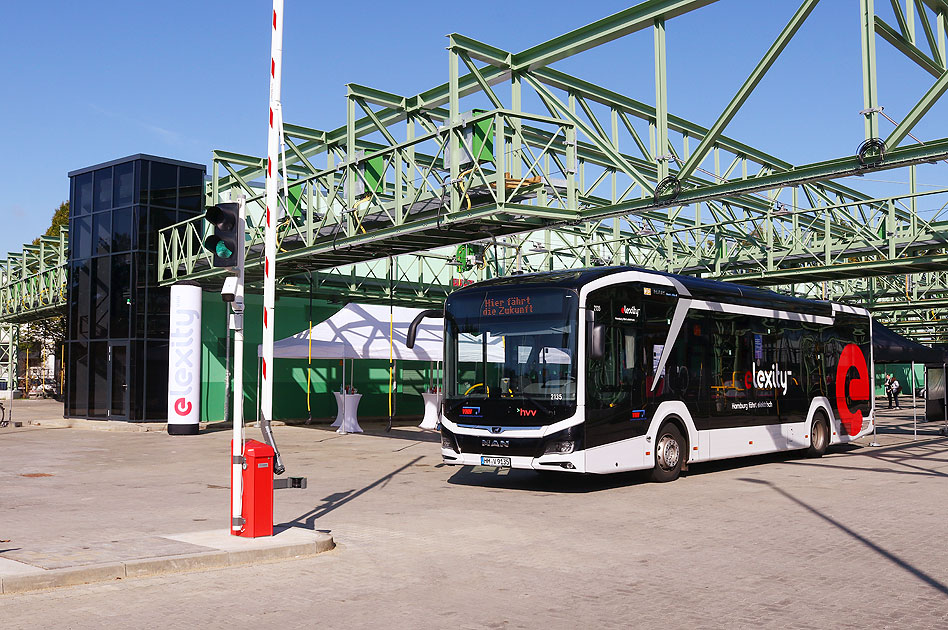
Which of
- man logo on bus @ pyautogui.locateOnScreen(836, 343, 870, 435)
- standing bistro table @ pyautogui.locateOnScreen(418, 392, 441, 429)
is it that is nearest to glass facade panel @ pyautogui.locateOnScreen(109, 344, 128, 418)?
standing bistro table @ pyautogui.locateOnScreen(418, 392, 441, 429)

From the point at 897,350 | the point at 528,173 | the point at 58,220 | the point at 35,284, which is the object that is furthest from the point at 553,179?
the point at 58,220

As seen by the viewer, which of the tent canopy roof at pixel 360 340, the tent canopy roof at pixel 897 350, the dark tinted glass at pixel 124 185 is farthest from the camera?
the dark tinted glass at pixel 124 185

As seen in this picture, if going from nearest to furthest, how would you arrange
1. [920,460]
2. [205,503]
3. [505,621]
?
[505,621] → [205,503] → [920,460]

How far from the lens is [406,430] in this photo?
29859 mm

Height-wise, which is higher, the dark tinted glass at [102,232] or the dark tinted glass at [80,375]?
the dark tinted glass at [102,232]

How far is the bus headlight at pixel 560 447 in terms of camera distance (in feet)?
45.0

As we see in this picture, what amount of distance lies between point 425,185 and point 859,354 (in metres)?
11.9

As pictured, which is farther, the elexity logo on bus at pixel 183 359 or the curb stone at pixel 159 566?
the elexity logo on bus at pixel 183 359

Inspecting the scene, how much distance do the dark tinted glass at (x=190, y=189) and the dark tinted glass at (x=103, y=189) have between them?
2.60 metres

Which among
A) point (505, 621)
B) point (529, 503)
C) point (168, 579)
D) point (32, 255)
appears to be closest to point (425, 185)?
point (529, 503)

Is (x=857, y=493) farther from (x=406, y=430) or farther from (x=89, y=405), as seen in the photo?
(x=89, y=405)

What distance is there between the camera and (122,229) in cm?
3094

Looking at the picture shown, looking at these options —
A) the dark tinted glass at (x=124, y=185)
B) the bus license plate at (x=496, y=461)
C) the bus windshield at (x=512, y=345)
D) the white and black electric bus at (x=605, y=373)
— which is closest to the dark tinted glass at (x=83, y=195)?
the dark tinted glass at (x=124, y=185)

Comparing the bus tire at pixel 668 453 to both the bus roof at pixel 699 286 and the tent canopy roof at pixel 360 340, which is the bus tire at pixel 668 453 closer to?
the bus roof at pixel 699 286
